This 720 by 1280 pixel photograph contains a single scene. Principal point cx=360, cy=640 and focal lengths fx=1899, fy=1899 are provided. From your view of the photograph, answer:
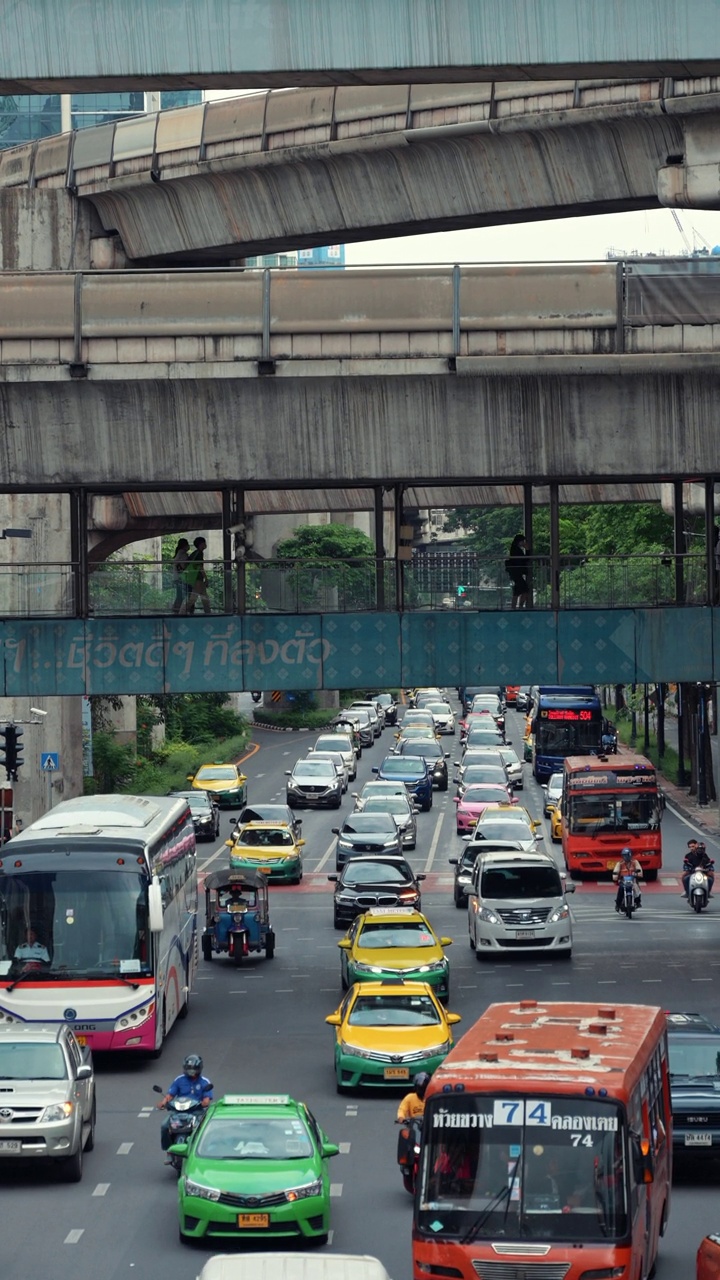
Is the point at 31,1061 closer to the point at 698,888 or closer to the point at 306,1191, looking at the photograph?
→ the point at 306,1191

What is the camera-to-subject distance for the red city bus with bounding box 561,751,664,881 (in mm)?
47094

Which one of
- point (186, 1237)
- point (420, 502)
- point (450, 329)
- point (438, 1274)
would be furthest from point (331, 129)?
point (438, 1274)

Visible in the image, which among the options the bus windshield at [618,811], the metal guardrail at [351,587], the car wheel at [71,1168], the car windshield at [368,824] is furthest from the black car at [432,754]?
the car wheel at [71,1168]

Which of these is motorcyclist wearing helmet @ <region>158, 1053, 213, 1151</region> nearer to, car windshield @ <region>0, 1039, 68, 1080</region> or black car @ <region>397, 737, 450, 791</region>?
car windshield @ <region>0, 1039, 68, 1080</region>

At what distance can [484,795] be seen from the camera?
188ft

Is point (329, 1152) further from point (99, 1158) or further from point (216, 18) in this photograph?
point (216, 18)

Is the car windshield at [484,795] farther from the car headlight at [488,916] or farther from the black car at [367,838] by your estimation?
the car headlight at [488,916]

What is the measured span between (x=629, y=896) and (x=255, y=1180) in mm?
24842

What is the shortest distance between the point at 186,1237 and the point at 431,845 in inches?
1503

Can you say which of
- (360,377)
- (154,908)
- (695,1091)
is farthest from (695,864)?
(695,1091)

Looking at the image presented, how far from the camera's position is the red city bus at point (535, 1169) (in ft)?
44.5

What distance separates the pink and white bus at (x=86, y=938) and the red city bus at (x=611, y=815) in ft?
73.9

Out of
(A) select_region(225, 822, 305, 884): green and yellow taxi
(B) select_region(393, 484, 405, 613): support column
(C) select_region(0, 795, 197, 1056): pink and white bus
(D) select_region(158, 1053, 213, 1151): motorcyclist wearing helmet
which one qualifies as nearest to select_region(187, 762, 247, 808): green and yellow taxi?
(A) select_region(225, 822, 305, 884): green and yellow taxi

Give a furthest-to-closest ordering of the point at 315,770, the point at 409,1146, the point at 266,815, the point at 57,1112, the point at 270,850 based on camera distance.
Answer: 1. the point at 315,770
2. the point at 266,815
3. the point at 270,850
4. the point at 57,1112
5. the point at 409,1146
